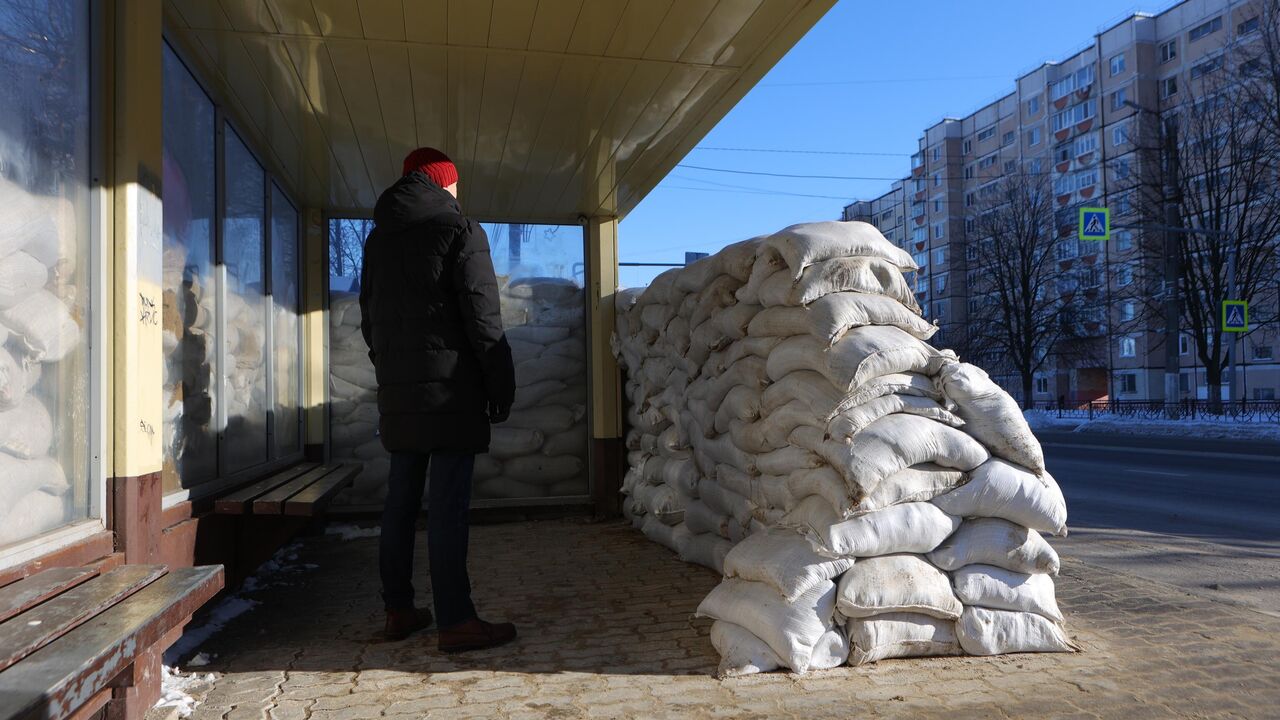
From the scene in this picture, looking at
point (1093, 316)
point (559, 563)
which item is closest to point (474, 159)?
point (559, 563)

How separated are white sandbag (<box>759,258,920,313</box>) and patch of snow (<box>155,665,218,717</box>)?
2.66 meters

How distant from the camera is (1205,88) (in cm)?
2752

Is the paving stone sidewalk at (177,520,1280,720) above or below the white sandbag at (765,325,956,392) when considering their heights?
below

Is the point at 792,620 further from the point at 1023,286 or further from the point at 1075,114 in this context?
the point at 1075,114

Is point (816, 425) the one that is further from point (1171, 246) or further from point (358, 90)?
point (1171, 246)

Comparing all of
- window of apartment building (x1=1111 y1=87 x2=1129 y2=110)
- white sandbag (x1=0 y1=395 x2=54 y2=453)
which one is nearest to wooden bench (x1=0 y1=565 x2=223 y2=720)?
white sandbag (x1=0 y1=395 x2=54 y2=453)

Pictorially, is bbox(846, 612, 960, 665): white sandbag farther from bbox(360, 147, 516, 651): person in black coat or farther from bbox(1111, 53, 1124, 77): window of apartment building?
bbox(1111, 53, 1124, 77): window of apartment building

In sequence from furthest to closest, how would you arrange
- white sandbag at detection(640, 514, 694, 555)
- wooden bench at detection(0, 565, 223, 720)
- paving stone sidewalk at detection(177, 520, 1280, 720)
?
white sandbag at detection(640, 514, 694, 555) < paving stone sidewalk at detection(177, 520, 1280, 720) < wooden bench at detection(0, 565, 223, 720)

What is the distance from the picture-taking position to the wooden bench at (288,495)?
393 centimetres

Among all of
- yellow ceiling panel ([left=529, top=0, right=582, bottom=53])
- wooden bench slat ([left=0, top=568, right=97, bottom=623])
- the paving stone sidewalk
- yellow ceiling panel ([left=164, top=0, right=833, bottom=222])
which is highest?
yellow ceiling panel ([left=529, top=0, right=582, bottom=53])

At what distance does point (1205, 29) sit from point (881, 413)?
47392 millimetres

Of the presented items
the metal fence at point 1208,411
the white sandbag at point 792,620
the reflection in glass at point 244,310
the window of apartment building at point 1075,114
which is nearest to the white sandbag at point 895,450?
the white sandbag at point 792,620

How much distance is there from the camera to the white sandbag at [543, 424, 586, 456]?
7.18 metres

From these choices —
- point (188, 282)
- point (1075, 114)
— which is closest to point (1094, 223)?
point (188, 282)
